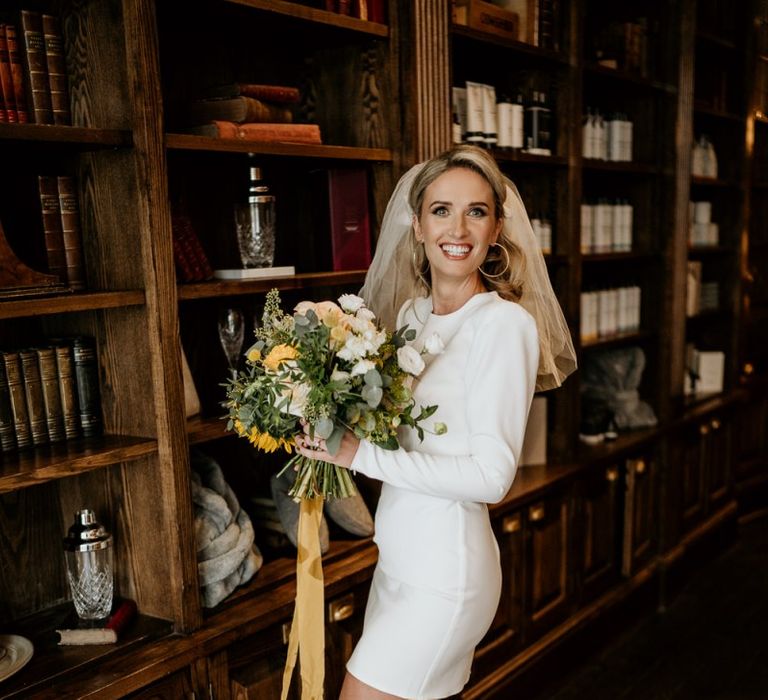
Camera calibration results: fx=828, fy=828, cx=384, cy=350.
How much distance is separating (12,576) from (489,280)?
1.37m

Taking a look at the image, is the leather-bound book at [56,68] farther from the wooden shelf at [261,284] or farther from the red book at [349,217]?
the red book at [349,217]

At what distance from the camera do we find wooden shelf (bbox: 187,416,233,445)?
6.50ft

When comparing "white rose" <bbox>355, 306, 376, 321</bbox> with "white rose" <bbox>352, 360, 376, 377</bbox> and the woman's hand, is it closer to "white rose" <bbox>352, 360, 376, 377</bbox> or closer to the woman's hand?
"white rose" <bbox>352, 360, 376, 377</bbox>

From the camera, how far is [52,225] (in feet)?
6.10

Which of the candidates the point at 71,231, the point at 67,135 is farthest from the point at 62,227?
the point at 67,135

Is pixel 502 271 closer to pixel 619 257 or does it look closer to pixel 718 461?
pixel 619 257

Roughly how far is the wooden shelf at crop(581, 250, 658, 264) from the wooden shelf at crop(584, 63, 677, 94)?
0.73 m

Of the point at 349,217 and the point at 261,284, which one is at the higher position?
the point at 349,217

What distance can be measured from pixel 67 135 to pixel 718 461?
391 cm

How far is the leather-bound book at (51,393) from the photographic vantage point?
1866 millimetres

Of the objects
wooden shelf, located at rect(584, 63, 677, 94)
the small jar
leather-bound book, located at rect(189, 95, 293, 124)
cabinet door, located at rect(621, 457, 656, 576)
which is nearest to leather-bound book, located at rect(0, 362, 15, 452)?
the small jar

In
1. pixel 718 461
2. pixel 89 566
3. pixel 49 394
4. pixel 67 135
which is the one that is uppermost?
pixel 67 135

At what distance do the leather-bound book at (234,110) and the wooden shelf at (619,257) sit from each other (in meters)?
1.61

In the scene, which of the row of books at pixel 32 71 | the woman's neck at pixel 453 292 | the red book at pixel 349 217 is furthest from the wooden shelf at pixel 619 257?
the row of books at pixel 32 71
